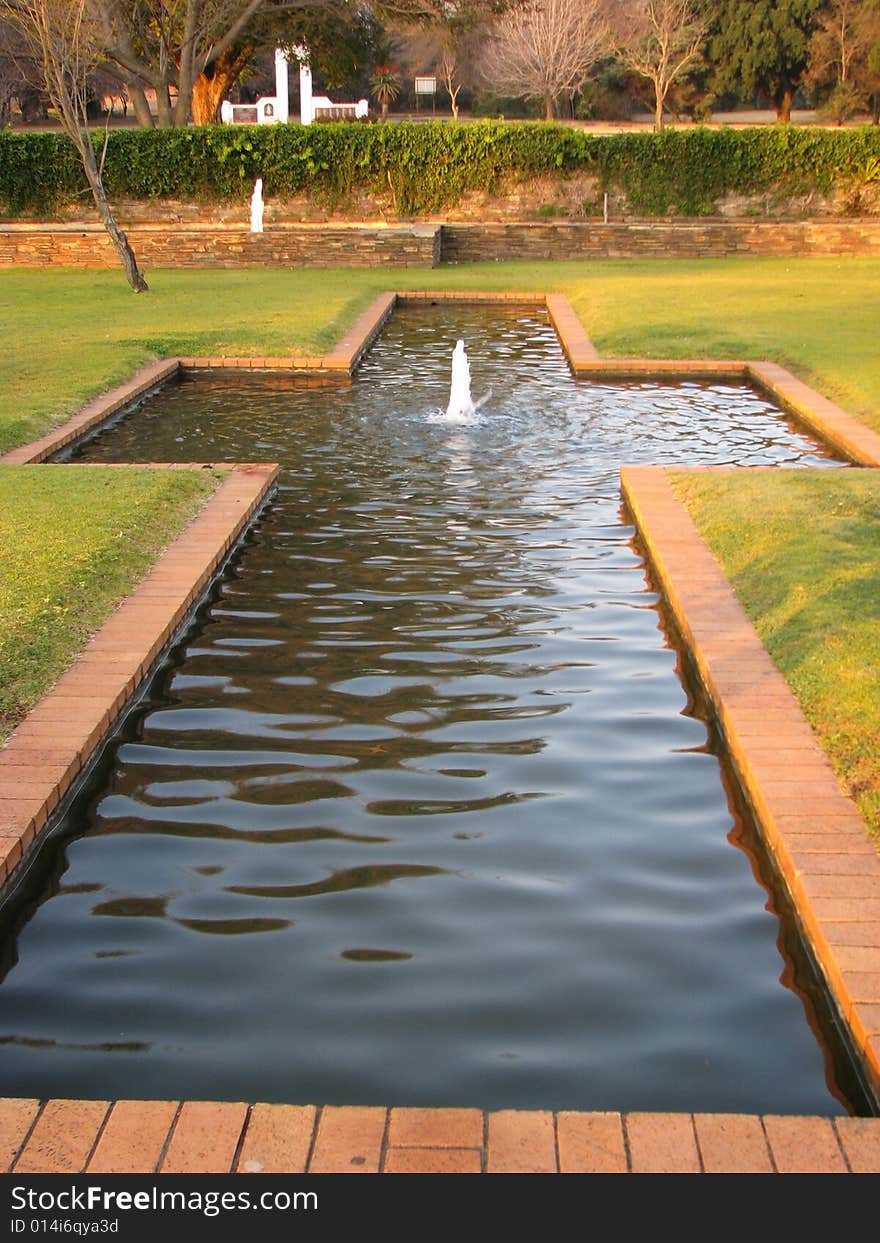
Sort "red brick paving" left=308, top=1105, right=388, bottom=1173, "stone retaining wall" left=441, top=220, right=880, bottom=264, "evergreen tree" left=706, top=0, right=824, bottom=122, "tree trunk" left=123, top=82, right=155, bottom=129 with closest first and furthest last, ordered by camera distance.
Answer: "red brick paving" left=308, top=1105, right=388, bottom=1173 → "stone retaining wall" left=441, top=220, right=880, bottom=264 → "tree trunk" left=123, top=82, right=155, bottom=129 → "evergreen tree" left=706, top=0, right=824, bottom=122

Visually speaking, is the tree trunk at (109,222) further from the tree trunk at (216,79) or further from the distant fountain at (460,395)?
the tree trunk at (216,79)

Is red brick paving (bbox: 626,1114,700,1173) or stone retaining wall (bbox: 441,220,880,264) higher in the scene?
stone retaining wall (bbox: 441,220,880,264)

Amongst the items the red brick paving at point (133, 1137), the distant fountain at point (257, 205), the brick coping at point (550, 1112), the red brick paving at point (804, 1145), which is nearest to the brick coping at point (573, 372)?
the brick coping at point (550, 1112)

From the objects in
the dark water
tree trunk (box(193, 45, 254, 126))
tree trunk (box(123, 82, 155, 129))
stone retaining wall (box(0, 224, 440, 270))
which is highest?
tree trunk (box(193, 45, 254, 126))

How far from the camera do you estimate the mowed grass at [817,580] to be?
14.2 feet

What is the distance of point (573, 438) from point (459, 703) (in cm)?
478

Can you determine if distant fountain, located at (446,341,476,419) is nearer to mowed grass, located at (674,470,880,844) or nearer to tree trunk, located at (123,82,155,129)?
mowed grass, located at (674,470,880,844)

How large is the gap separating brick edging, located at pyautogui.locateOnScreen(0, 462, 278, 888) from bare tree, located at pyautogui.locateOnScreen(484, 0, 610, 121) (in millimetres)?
38314

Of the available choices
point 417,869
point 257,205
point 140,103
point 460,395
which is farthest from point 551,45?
point 417,869

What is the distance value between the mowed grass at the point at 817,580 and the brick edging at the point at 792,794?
2.7 inches

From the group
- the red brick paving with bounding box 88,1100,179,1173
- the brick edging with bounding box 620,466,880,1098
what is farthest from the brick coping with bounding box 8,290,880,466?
the red brick paving with bounding box 88,1100,179,1173

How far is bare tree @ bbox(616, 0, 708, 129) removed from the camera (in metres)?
41.3

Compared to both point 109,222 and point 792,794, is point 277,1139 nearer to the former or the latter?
point 792,794

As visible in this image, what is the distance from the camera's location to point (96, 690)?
4.71 meters
